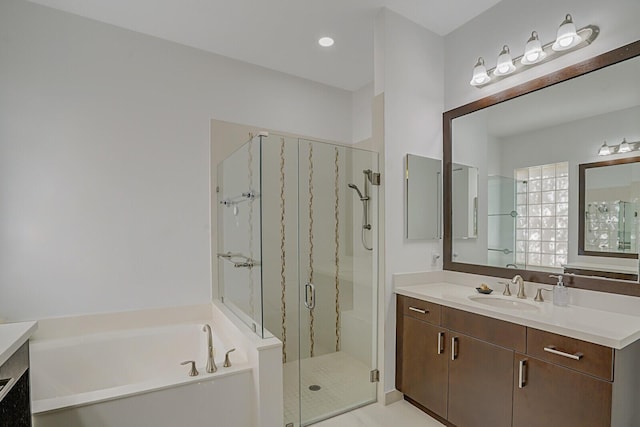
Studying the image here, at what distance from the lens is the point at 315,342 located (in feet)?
8.94

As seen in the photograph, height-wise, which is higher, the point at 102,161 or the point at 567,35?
the point at 567,35

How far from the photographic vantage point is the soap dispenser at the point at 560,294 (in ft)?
6.19

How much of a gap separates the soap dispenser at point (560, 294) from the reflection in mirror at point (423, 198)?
912mm

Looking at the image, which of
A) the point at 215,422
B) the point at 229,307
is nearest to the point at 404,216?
the point at 229,307

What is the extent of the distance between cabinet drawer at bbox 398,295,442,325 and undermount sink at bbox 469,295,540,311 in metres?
0.26

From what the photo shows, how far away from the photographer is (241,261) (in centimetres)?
247

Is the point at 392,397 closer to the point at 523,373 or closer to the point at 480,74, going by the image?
the point at 523,373

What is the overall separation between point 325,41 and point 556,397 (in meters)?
2.85

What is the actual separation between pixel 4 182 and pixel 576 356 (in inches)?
138

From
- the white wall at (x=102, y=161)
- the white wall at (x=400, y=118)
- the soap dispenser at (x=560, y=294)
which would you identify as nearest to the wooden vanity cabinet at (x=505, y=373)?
the white wall at (x=400, y=118)

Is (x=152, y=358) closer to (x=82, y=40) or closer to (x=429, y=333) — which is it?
(x=429, y=333)

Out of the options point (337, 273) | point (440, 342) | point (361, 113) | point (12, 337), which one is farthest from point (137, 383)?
point (361, 113)

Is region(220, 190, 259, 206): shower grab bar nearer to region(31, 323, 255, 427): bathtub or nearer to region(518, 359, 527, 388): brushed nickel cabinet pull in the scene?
region(31, 323, 255, 427): bathtub

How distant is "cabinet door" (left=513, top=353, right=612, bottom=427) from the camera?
139 cm
